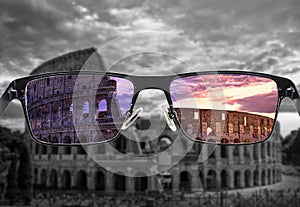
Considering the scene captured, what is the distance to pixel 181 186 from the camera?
660 centimetres

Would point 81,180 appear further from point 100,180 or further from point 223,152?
point 223,152

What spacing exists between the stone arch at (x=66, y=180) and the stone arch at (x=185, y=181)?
2.51 metres

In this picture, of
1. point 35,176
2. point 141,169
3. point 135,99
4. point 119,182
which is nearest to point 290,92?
point 135,99

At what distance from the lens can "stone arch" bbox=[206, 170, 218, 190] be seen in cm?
684

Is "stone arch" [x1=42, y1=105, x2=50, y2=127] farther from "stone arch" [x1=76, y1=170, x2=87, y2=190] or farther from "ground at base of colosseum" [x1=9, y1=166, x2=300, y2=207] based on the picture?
"stone arch" [x1=76, y1=170, x2=87, y2=190]

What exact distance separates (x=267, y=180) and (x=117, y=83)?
7921mm

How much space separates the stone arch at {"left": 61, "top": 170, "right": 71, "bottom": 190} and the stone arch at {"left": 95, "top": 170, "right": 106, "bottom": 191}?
66 cm

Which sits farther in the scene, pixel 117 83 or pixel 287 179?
pixel 287 179

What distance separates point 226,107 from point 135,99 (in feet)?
0.47

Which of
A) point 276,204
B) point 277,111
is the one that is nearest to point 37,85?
point 277,111

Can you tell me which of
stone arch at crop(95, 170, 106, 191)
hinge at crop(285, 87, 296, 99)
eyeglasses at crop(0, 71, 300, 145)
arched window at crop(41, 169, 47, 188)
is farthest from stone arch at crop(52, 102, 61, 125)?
arched window at crop(41, 169, 47, 188)

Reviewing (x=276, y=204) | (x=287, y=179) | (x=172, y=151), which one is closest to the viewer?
(x=276, y=204)

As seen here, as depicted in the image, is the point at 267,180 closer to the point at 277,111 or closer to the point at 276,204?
the point at 276,204

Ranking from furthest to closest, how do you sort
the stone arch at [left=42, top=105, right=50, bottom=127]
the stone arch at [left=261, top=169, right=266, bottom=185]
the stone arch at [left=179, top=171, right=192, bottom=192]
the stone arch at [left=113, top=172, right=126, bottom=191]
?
1. the stone arch at [left=261, top=169, right=266, bottom=185]
2. the stone arch at [left=113, top=172, right=126, bottom=191]
3. the stone arch at [left=179, top=171, right=192, bottom=192]
4. the stone arch at [left=42, top=105, right=50, bottom=127]
